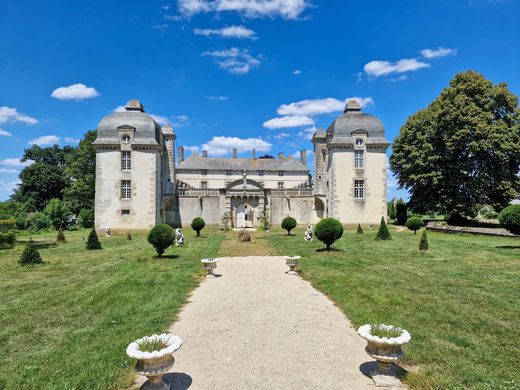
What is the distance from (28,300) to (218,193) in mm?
25815

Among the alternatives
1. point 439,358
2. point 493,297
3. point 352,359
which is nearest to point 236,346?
point 352,359

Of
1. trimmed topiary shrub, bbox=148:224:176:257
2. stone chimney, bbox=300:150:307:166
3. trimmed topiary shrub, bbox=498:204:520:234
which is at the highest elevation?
stone chimney, bbox=300:150:307:166

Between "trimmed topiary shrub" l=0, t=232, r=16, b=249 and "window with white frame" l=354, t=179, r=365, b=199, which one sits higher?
"window with white frame" l=354, t=179, r=365, b=199

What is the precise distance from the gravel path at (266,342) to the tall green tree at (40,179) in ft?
149

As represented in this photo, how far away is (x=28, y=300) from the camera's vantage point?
8602 mm

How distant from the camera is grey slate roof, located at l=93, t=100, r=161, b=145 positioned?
2919 centimetres

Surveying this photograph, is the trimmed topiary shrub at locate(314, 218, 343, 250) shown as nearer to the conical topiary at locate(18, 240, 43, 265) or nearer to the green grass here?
the green grass

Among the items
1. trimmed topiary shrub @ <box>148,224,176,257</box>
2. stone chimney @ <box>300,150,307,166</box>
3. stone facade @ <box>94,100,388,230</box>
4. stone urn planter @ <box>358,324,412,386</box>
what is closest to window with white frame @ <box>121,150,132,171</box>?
stone facade @ <box>94,100,388,230</box>

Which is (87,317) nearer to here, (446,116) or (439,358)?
(439,358)

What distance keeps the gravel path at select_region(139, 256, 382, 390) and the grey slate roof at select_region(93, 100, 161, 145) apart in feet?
74.2

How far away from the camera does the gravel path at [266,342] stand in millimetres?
4387

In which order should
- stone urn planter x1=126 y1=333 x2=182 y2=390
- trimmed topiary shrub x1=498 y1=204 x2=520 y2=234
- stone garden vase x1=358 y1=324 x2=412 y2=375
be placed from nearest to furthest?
stone urn planter x1=126 y1=333 x2=182 y2=390, stone garden vase x1=358 y1=324 x2=412 y2=375, trimmed topiary shrub x1=498 y1=204 x2=520 y2=234

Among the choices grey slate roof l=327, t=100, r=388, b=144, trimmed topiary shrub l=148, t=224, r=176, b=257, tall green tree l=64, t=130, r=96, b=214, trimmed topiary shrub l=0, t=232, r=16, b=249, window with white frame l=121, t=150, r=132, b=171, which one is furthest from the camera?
tall green tree l=64, t=130, r=96, b=214

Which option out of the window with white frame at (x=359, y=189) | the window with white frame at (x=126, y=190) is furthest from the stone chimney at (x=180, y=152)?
the window with white frame at (x=359, y=189)
